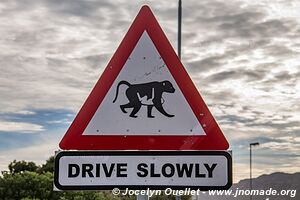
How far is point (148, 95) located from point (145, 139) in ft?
0.80

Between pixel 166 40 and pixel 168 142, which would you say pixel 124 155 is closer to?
pixel 168 142

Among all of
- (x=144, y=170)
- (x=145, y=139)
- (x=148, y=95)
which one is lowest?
(x=144, y=170)

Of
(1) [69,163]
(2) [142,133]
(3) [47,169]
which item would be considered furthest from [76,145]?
(3) [47,169]

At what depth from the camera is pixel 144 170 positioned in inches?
138

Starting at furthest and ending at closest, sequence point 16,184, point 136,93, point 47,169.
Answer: point 47,169
point 16,184
point 136,93

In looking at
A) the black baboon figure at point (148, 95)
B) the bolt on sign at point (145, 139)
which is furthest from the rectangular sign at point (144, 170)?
the black baboon figure at point (148, 95)

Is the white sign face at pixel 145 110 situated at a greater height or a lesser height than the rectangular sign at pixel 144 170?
greater

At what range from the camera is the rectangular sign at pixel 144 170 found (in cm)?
351

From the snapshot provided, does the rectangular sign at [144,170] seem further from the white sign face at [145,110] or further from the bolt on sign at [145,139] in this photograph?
the white sign face at [145,110]

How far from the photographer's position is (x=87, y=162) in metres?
3.55

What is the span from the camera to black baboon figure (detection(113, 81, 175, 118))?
349 cm

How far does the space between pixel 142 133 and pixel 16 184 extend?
2562 cm

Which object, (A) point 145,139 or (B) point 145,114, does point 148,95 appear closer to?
(B) point 145,114

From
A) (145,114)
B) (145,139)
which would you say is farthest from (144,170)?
(145,114)
